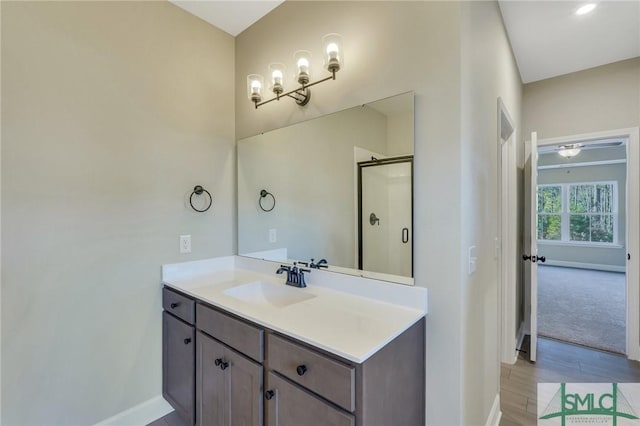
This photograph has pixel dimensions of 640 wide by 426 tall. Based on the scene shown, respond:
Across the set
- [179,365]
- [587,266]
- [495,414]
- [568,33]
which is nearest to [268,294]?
[179,365]

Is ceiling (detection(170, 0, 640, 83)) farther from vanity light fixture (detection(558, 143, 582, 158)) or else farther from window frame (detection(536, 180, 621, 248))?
window frame (detection(536, 180, 621, 248))

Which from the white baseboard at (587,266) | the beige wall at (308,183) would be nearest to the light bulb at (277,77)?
the beige wall at (308,183)

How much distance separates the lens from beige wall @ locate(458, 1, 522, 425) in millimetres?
1310

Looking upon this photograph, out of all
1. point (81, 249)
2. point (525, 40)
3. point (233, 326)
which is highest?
point (525, 40)

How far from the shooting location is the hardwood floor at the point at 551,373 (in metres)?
1.97

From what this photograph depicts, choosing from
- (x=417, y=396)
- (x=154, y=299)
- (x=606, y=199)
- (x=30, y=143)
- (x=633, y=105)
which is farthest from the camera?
(x=606, y=199)

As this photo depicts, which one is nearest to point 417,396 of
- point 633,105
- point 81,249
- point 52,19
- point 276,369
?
point 276,369

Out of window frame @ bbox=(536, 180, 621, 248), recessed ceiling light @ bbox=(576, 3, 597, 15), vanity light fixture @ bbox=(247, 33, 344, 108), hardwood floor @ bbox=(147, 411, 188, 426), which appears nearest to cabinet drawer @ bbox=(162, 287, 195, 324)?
hardwood floor @ bbox=(147, 411, 188, 426)

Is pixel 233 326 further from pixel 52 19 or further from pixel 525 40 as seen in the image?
pixel 525 40

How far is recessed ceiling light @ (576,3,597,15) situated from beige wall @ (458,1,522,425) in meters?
0.47

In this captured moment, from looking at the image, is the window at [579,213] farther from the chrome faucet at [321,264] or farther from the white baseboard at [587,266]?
the chrome faucet at [321,264]

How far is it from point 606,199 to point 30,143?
9.46 metres

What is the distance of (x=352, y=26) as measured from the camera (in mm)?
1613

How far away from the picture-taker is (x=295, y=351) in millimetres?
1113
